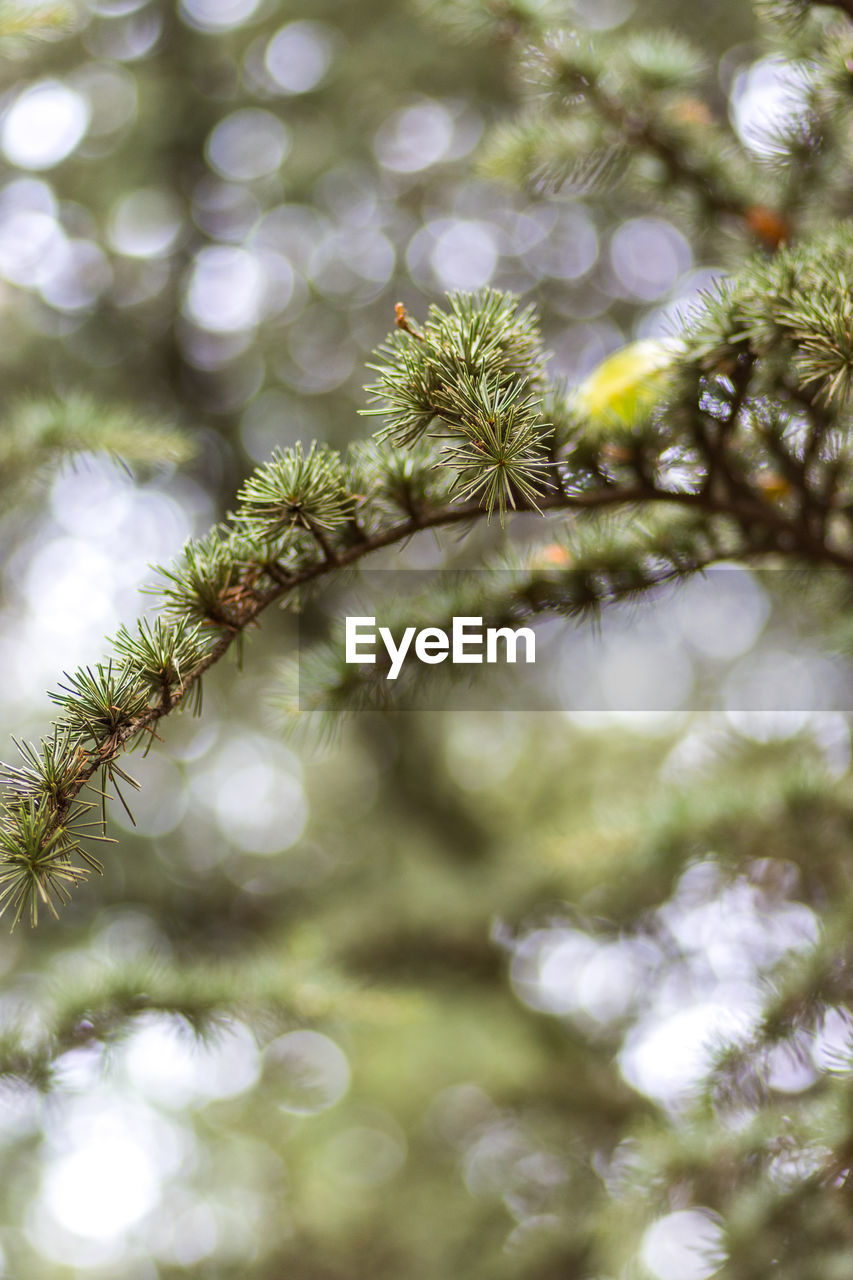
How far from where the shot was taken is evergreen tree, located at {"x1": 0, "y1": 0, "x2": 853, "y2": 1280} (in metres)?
0.35

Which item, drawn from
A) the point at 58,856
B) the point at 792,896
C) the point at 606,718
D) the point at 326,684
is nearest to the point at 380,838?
the point at 606,718

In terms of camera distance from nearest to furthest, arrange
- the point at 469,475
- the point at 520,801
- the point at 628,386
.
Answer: the point at 469,475
the point at 628,386
the point at 520,801

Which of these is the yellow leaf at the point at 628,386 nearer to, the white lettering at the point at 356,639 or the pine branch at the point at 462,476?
the pine branch at the point at 462,476

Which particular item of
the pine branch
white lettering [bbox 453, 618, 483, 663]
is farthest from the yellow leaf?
white lettering [bbox 453, 618, 483, 663]

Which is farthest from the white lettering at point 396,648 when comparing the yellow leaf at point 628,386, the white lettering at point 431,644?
the yellow leaf at point 628,386

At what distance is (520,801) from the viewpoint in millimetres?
1786

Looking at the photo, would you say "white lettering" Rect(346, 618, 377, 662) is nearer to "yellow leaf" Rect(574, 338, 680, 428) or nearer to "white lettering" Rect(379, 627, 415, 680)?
"white lettering" Rect(379, 627, 415, 680)

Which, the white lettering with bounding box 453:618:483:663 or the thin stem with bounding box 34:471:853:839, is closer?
the thin stem with bounding box 34:471:853:839

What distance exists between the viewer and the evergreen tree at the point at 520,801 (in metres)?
0.35

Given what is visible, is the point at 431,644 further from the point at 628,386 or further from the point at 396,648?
the point at 628,386

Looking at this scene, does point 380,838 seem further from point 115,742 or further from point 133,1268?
point 115,742

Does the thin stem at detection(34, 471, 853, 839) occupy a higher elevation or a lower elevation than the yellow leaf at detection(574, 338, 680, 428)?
lower

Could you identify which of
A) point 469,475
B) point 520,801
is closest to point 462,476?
point 469,475

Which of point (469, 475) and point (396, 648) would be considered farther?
point (396, 648)
